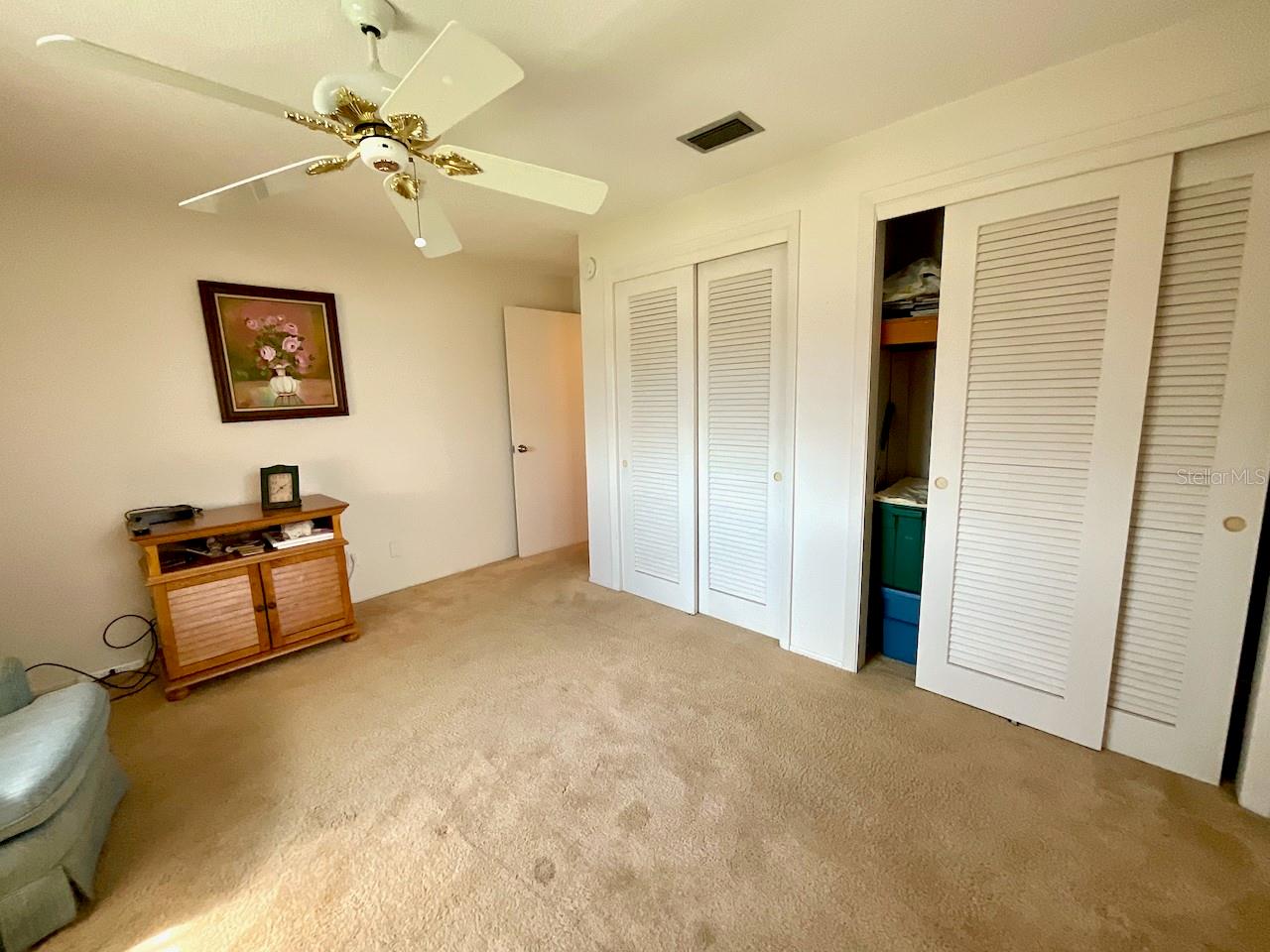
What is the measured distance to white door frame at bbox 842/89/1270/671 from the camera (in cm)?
146

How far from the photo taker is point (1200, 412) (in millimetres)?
1571

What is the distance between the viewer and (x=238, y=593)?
240 centimetres

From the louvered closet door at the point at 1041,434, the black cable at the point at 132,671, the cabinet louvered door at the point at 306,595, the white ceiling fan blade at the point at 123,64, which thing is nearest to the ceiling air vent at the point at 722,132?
the louvered closet door at the point at 1041,434

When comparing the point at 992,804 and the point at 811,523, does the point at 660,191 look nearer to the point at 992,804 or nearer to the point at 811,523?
the point at 811,523

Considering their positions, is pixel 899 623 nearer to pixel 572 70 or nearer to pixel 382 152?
pixel 572 70

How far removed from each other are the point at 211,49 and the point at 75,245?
1.59 m

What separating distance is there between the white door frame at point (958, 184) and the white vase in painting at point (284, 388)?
3.04m

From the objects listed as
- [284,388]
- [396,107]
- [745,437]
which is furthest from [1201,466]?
[284,388]


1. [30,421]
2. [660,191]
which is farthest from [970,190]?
[30,421]

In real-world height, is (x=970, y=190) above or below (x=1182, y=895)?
above

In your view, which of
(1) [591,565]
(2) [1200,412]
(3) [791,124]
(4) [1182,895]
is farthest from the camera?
(1) [591,565]

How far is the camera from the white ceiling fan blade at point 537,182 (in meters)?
1.43

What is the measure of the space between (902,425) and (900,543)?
82 centimetres

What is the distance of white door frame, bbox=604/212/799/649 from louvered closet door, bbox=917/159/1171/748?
2.00 feet
